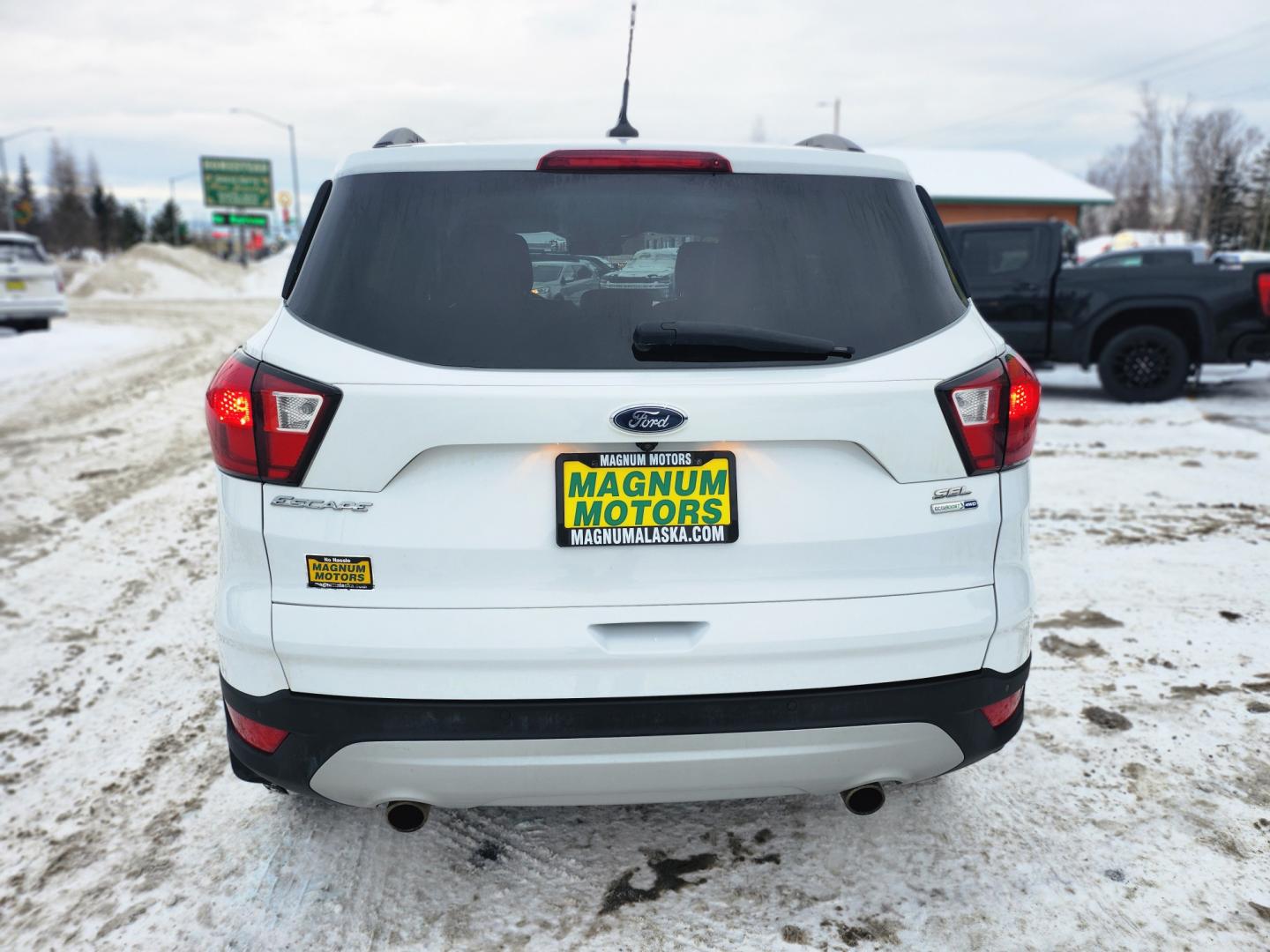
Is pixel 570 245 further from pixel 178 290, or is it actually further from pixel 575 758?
pixel 178 290

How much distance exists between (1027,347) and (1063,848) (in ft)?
29.6

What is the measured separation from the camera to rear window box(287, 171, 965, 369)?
7.02 ft

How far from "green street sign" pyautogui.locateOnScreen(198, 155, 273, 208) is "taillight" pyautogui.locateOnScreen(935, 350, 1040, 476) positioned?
72.4 m

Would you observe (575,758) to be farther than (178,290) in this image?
No

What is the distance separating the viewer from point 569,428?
6.73 feet

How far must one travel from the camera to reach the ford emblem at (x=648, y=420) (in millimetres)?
2049

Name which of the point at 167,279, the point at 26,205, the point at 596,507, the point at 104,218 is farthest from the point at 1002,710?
the point at 104,218

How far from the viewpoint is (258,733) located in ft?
7.36

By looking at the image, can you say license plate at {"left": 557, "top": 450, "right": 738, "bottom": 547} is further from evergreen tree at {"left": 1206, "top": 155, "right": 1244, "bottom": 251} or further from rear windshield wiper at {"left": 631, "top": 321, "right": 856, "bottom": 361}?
evergreen tree at {"left": 1206, "top": 155, "right": 1244, "bottom": 251}

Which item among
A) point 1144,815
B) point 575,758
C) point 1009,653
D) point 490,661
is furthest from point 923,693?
point 1144,815

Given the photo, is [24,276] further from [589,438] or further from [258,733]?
[589,438]

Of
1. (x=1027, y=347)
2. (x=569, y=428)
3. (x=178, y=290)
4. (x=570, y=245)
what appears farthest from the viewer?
(x=178, y=290)

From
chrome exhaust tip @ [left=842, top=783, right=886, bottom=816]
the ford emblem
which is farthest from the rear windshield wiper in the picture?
chrome exhaust tip @ [left=842, top=783, right=886, bottom=816]

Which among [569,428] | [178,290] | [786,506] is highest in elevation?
[569,428]
